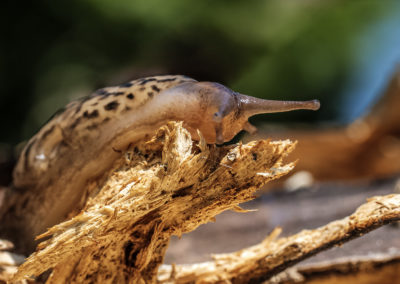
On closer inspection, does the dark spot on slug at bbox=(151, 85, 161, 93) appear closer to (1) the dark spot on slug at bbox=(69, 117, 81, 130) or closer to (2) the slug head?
(2) the slug head

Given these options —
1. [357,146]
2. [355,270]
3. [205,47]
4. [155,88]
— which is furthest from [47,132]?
[205,47]

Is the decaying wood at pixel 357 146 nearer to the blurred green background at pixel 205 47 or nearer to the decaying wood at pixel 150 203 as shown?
the blurred green background at pixel 205 47

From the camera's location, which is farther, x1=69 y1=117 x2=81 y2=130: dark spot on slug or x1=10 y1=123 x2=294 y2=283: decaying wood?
x1=69 y1=117 x2=81 y2=130: dark spot on slug

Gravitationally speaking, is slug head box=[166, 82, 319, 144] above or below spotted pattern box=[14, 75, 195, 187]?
below

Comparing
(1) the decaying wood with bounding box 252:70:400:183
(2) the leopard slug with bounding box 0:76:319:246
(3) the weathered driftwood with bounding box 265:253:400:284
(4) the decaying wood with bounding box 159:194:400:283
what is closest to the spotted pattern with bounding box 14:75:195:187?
(2) the leopard slug with bounding box 0:76:319:246

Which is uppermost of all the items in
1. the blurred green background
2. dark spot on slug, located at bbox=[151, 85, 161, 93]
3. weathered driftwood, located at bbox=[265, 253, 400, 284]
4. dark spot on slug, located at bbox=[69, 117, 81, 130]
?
the blurred green background

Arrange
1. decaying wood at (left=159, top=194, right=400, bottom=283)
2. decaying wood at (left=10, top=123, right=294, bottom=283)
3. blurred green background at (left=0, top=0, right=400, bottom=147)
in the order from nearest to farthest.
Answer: decaying wood at (left=10, top=123, right=294, bottom=283) < decaying wood at (left=159, top=194, right=400, bottom=283) < blurred green background at (left=0, top=0, right=400, bottom=147)

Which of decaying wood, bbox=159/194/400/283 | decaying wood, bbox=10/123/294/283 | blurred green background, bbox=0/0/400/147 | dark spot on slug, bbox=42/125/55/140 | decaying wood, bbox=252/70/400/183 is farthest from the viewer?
blurred green background, bbox=0/0/400/147
